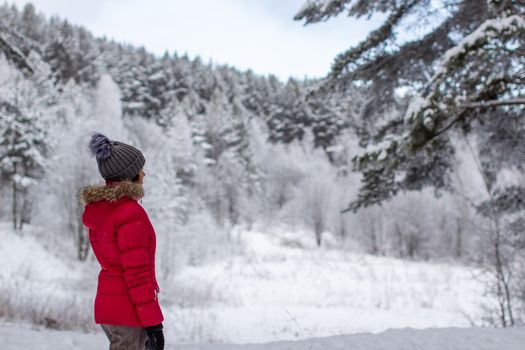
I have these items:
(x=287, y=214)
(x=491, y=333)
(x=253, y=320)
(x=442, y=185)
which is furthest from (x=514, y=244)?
(x=287, y=214)

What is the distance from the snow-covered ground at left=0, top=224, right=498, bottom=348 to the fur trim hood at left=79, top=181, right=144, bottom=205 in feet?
15.2

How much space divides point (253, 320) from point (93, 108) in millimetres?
38111

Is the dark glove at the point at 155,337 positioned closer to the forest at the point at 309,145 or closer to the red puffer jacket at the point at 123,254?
the red puffer jacket at the point at 123,254

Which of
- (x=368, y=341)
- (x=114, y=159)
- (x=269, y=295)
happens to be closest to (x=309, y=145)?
(x=269, y=295)

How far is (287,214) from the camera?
1649 inches

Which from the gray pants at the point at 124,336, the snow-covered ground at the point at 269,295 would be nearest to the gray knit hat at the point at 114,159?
the gray pants at the point at 124,336

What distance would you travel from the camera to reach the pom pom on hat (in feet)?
7.97

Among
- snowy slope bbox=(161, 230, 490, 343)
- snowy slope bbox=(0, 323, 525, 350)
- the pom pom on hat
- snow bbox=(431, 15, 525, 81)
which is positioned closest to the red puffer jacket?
the pom pom on hat

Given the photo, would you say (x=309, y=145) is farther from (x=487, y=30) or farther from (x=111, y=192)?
(x=111, y=192)

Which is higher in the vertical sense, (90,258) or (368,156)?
(368,156)

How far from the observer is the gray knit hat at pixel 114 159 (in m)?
2.44

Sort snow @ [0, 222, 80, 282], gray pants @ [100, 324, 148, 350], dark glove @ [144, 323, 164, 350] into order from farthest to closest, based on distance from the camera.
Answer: snow @ [0, 222, 80, 282]
gray pants @ [100, 324, 148, 350]
dark glove @ [144, 323, 164, 350]

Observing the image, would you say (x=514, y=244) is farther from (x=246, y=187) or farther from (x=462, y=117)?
(x=246, y=187)

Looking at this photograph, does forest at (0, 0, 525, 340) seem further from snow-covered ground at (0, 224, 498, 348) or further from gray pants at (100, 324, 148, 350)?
gray pants at (100, 324, 148, 350)
